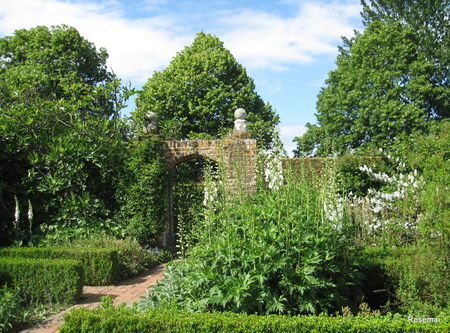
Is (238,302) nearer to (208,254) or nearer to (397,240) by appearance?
(208,254)

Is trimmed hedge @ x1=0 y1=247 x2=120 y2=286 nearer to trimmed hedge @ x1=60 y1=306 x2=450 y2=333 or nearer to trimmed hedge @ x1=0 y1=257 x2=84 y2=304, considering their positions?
trimmed hedge @ x1=0 y1=257 x2=84 y2=304

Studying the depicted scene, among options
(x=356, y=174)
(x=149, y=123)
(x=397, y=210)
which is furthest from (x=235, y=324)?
(x=356, y=174)

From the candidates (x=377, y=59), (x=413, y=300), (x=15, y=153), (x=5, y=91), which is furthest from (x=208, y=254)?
(x=377, y=59)

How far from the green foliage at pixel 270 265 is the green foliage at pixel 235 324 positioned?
0.64 feet

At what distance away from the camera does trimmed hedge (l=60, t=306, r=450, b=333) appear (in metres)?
3.26

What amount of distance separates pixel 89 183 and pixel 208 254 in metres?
5.55

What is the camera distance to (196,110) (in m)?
17.5

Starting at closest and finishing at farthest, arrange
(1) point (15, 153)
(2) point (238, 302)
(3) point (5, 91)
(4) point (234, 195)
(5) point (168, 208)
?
1. (2) point (238, 302)
2. (4) point (234, 195)
3. (1) point (15, 153)
4. (3) point (5, 91)
5. (5) point (168, 208)

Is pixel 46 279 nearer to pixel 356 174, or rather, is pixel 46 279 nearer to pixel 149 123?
pixel 149 123

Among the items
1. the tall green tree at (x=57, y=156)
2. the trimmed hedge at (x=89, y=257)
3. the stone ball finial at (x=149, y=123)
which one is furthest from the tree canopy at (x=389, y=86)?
the trimmed hedge at (x=89, y=257)


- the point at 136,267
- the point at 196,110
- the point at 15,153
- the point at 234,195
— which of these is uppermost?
the point at 196,110

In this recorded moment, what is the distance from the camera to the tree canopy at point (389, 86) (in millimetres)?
16500

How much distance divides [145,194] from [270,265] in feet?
17.4

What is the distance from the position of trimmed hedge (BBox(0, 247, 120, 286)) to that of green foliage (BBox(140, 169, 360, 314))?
6.90 ft
